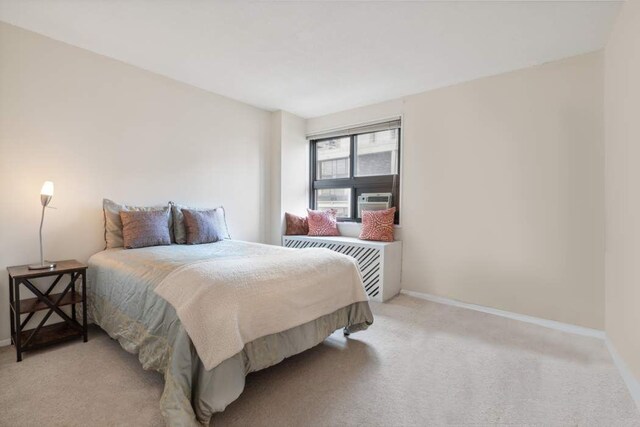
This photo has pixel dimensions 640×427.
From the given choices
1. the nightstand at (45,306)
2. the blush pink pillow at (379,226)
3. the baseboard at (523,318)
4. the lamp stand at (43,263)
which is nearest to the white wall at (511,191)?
the baseboard at (523,318)

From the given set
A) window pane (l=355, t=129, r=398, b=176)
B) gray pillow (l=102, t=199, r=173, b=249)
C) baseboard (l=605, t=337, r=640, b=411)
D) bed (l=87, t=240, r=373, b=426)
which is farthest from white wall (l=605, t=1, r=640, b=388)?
gray pillow (l=102, t=199, r=173, b=249)

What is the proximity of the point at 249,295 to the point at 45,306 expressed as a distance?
162cm

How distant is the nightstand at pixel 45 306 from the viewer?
1.98 m

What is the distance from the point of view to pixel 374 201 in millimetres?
3861

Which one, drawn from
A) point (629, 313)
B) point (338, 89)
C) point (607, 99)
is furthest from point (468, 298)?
point (338, 89)

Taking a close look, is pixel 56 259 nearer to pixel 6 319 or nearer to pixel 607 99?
pixel 6 319

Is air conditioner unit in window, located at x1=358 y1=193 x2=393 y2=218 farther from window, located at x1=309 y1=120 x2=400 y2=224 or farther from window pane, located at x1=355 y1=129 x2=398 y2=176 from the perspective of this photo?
window pane, located at x1=355 y1=129 x2=398 y2=176

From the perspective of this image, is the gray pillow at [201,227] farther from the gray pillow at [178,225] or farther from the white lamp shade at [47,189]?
the white lamp shade at [47,189]

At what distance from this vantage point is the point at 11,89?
2.22m

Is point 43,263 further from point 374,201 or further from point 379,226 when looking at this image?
point 374,201

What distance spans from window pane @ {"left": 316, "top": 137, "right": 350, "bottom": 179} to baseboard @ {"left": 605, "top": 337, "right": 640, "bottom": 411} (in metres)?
3.06

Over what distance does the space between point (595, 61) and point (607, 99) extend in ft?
1.23

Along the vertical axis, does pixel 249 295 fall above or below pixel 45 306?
above

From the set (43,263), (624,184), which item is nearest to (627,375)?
(624,184)
